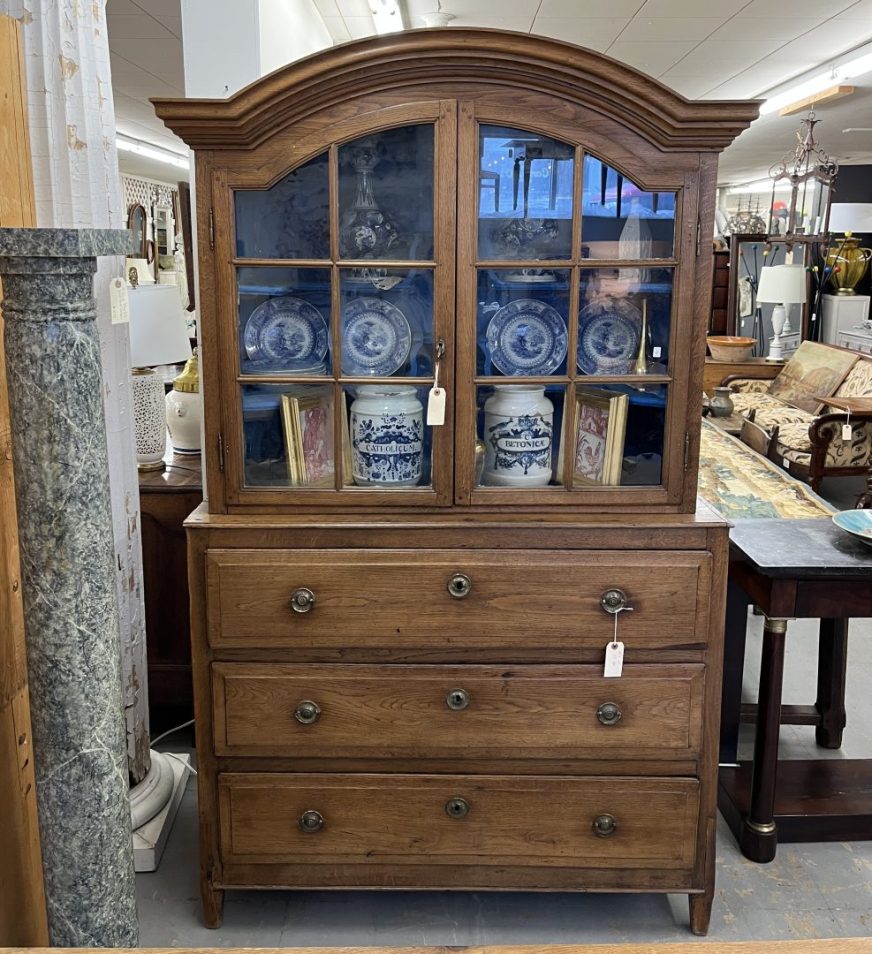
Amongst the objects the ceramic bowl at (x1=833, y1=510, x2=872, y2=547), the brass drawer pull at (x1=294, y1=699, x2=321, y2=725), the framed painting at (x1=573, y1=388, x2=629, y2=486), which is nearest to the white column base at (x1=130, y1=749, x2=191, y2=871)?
the brass drawer pull at (x1=294, y1=699, x2=321, y2=725)

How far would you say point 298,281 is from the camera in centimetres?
220

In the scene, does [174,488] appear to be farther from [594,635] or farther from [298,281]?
[594,635]

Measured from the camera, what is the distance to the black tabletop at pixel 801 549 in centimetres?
249

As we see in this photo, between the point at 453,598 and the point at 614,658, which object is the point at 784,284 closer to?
the point at 614,658

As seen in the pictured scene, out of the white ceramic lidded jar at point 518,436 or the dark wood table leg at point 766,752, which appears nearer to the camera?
the white ceramic lidded jar at point 518,436

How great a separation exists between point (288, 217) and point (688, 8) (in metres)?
4.71

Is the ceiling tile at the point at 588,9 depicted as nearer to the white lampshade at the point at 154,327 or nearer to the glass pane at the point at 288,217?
the white lampshade at the point at 154,327

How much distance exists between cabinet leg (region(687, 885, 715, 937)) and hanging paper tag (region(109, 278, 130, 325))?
78.6 inches

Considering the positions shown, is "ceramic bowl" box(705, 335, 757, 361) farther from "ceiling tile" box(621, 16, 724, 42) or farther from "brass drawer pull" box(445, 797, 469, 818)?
"brass drawer pull" box(445, 797, 469, 818)

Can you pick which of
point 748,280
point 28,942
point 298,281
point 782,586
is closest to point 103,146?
point 298,281

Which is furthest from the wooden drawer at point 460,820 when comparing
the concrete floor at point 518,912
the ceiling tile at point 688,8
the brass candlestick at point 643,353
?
the ceiling tile at point 688,8

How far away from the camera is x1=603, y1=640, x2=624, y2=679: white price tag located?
224 centimetres

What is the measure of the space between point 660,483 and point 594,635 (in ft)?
1.24

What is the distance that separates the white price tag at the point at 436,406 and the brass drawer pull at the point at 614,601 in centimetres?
54
